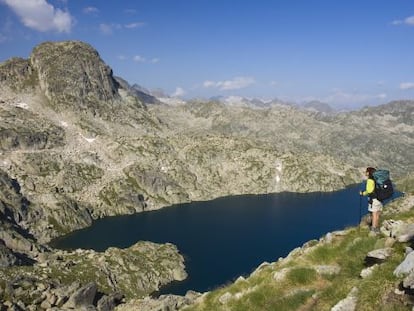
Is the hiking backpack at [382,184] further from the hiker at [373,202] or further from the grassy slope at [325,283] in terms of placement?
the grassy slope at [325,283]

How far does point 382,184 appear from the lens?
91.0 feet

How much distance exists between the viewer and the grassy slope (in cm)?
1862

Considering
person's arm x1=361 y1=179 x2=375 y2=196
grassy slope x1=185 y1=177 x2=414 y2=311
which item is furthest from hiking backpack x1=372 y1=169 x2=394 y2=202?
grassy slope x1=185 y1=177 x2=414 y2=311

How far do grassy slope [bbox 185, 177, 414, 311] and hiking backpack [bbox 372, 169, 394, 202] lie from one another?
2.37 m

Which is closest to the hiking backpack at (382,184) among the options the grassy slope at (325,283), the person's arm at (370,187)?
the person's arm at (370,187)

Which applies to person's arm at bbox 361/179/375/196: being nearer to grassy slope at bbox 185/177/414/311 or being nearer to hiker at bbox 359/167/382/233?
hiker at bbox 359/167/382/233

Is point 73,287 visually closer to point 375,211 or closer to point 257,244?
point 375,211

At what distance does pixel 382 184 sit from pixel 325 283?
288 inches

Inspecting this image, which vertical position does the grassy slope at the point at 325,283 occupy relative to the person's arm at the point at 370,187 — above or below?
below

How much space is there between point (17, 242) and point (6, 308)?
296 feet

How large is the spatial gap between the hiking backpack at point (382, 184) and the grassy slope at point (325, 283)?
7.76 ft

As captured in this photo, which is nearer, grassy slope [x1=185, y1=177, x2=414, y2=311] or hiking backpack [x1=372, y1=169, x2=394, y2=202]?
grassy slope [x1=185, y1=177, x2=414, y2=311]

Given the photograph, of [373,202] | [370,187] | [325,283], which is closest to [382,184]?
[370,187]

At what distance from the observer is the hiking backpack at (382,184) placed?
27672mm
